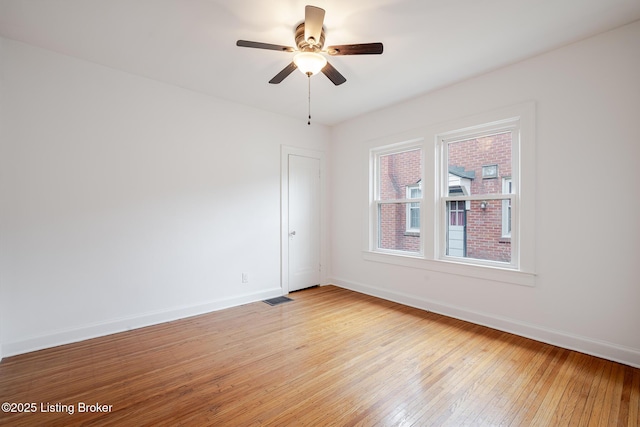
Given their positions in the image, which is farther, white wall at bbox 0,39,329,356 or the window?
the window

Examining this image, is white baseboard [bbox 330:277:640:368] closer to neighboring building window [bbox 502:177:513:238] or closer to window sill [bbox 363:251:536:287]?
window sill [bbox 363:251:536:287]

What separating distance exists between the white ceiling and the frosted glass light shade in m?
0.28

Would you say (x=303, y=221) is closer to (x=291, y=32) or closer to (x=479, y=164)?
(x=479, y=164)

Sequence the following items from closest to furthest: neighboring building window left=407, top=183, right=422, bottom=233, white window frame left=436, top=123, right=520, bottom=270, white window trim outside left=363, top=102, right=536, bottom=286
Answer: white window trim outside left=363, top=102, right=536, bottom=286 < white window frame left=436, top=123, right=520, bottom=270 < neighboring building window left=407, top=183, right=422, bottom=233

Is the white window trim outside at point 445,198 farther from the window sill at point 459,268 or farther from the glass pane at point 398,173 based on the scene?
the glass pane at point 398,173

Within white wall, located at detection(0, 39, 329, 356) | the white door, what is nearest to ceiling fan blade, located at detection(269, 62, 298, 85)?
white wall, located at detection(0, 39, 329, 356)

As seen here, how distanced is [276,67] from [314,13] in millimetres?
1254

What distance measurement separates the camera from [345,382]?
219cm

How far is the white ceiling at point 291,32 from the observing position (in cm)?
217

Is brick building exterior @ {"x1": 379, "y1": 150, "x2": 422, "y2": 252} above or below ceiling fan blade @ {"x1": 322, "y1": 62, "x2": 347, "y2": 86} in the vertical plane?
below

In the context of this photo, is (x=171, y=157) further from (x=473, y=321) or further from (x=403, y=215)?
(x=473, y=321)

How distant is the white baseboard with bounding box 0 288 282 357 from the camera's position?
2630mm

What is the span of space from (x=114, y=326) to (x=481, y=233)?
4.13 meters

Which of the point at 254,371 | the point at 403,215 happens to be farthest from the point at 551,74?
the point at 254,371
